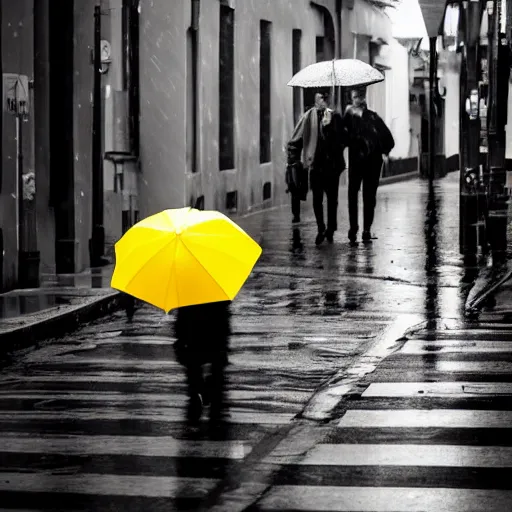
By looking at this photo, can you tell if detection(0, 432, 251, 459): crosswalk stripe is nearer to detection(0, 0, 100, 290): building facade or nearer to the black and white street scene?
the black and white street scene

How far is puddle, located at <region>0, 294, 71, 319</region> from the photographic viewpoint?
13211 millimetres

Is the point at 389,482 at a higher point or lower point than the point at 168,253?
lower

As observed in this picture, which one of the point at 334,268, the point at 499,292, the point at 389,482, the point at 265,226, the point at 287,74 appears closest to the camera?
the point at 389,482

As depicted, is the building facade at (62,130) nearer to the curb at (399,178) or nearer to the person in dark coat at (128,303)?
the person in dark coat at (128,303)

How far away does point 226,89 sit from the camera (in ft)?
89.0

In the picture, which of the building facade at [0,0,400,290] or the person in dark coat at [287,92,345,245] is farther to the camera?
the person in dark coat at [287,92,345,245]

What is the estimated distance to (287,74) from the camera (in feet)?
104

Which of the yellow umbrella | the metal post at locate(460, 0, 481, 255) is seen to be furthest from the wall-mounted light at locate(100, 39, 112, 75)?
the yellow umbrella

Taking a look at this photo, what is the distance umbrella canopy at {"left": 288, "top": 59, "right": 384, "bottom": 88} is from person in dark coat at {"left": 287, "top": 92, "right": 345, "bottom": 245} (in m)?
0.76

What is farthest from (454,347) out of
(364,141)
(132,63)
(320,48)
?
(320,48)

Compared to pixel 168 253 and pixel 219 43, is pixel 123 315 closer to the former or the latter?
pixel 168 253

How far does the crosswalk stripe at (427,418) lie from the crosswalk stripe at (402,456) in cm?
61

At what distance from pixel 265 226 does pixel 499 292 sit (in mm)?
9135

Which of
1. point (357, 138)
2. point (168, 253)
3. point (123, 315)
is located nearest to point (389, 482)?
point (168, 253)
